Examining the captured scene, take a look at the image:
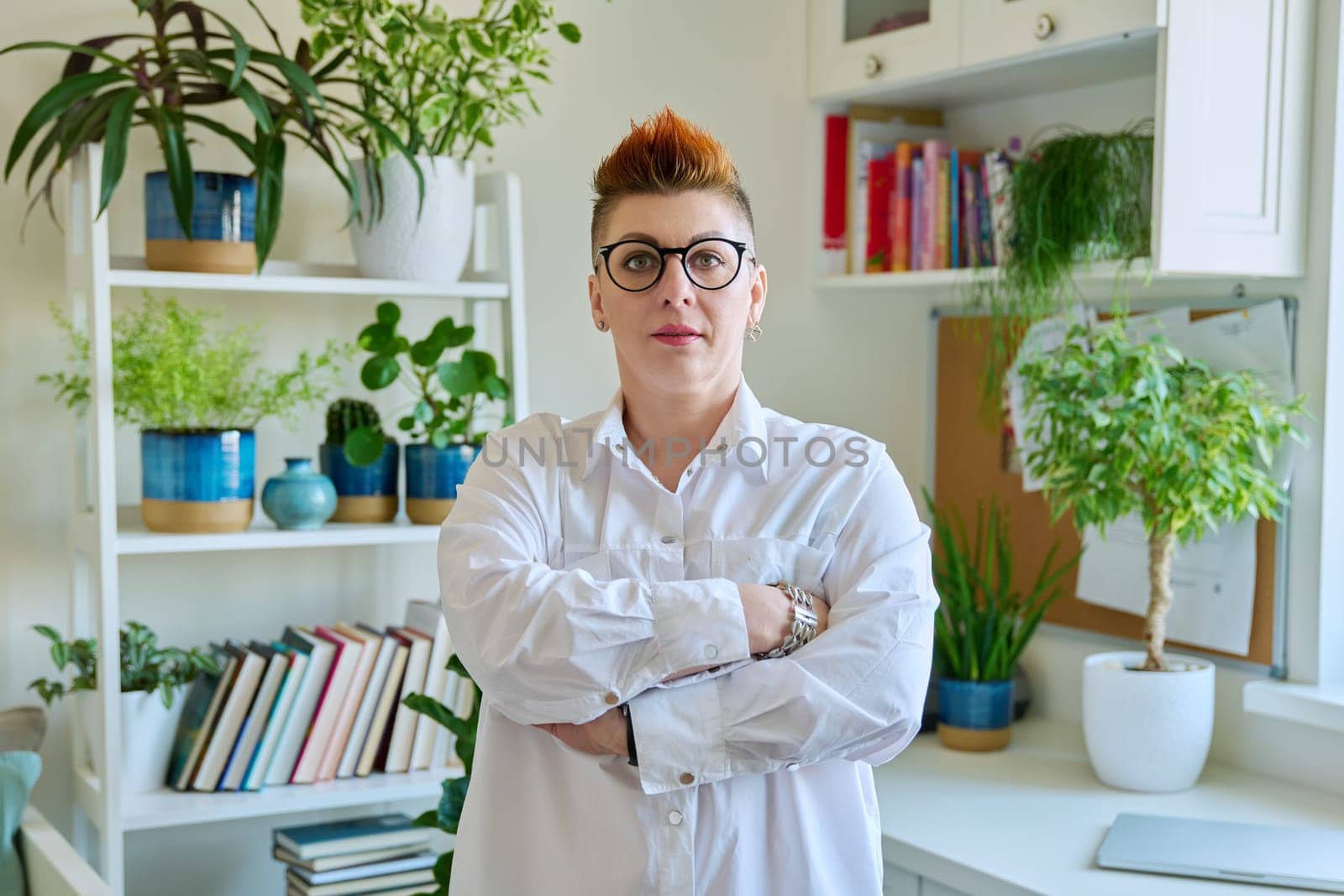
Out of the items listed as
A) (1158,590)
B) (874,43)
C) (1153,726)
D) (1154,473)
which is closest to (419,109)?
(874,43)

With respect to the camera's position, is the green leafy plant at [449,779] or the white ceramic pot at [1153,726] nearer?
the green leafy plant at [449,779]

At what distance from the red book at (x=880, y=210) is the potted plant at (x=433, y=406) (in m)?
0.86

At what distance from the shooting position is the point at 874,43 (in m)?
2.49

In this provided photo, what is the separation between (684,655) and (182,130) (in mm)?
1146

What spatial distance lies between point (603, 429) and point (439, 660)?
3.04 ft

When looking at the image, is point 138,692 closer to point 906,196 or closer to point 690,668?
point 690,668

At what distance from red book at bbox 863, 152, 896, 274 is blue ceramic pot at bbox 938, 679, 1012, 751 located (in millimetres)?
819

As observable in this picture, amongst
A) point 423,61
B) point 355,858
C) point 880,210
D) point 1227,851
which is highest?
point 423,61

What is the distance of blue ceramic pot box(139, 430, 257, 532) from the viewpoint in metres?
1.93

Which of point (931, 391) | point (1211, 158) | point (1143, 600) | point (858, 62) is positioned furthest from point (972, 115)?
point (1143, 600)

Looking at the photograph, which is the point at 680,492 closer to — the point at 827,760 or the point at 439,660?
the point at 827,760

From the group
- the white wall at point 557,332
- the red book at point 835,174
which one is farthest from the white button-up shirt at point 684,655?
the red book at point 835,174

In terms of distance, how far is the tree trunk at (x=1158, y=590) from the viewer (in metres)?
2.15

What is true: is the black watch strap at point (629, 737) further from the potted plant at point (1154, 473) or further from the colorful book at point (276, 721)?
the potted plant at point (1154, 473)
